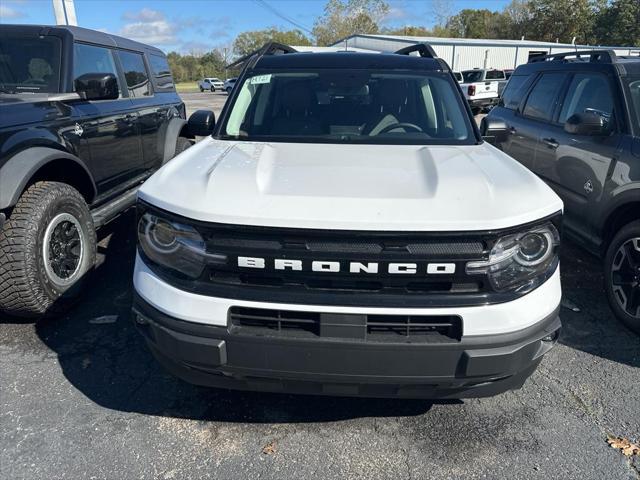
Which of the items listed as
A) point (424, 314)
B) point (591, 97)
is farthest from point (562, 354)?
point (591, 97)

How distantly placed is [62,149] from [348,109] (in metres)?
2.17

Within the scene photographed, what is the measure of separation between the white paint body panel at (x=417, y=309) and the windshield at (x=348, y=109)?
1.30 metres

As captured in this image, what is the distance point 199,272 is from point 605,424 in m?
2.24

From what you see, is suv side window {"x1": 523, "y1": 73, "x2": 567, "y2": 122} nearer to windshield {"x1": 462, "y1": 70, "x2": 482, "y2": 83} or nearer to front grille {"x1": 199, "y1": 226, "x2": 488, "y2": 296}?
front grille {"x1": 199, "y1": 226, "x2": 488, "y2": 296}

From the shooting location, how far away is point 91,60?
450 centimetres

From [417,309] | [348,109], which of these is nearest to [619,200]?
[348,109]

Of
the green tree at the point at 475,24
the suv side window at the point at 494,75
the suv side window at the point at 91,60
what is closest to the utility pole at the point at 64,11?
the suv side window at the point at 91,60

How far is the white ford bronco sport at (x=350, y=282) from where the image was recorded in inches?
76.1

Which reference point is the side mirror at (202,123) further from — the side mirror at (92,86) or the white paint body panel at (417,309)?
the white paint body panel at (417,309)

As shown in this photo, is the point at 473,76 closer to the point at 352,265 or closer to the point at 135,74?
the point at 135,74

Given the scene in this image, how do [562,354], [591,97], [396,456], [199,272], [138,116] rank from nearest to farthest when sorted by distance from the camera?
[199,272], [396,456], [562,354], [591,97], [138,116]

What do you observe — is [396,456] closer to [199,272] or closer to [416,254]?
[416,254]

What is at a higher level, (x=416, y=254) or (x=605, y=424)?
(x=416, y=254)

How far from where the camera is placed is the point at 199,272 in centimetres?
205
